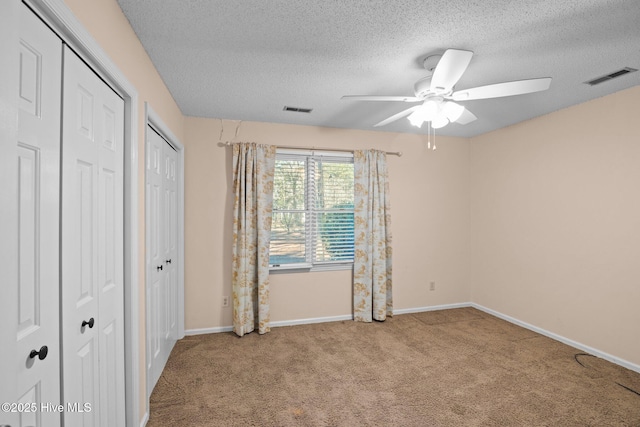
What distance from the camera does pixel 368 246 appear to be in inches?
159

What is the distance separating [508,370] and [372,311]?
5.46 feet

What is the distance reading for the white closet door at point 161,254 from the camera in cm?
235

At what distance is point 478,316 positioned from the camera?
13.8 ft

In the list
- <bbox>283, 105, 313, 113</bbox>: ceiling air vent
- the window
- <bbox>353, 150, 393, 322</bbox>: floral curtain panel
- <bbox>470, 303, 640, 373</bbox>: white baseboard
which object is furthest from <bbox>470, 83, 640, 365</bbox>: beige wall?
<bbox>283, 105, 313, 113</bbox>: ceiling air vent

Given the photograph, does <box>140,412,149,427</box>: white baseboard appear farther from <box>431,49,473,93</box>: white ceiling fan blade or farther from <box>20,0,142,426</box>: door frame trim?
<box>431,49,473,93</box>: white ceiling fan blade

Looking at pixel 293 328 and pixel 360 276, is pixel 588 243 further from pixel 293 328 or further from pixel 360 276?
pixel 293 328

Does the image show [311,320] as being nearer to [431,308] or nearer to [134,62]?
[431,308]

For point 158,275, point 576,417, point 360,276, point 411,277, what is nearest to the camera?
point 576,417

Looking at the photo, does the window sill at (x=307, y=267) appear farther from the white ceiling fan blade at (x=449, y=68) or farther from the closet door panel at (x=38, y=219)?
the closet door panel at (x=38, y=219)

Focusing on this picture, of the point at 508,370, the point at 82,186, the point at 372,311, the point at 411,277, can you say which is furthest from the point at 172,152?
the point at 508,370

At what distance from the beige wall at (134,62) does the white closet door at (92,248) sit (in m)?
0.18

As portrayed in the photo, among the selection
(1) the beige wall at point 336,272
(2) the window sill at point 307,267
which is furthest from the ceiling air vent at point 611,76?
(2) the window sill at point 307,267

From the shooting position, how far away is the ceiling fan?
5.99 ft

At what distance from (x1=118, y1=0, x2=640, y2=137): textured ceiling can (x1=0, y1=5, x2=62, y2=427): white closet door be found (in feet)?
2.76
